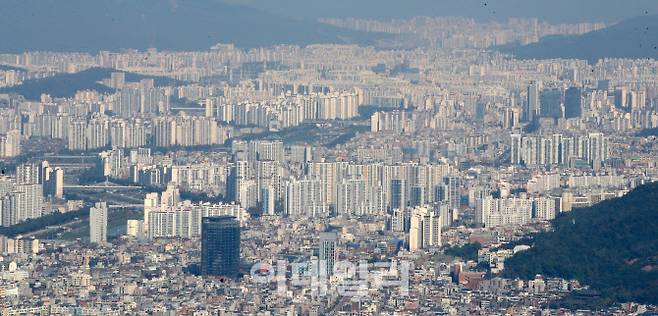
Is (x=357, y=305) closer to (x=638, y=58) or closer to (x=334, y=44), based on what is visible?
(x=638, y=58)

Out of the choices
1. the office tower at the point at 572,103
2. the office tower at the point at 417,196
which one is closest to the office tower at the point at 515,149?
the office tower at the point at 572,103

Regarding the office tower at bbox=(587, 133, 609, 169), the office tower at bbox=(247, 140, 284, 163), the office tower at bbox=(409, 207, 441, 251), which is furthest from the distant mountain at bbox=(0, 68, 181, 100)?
the office tower at bbox=(409, 207, 441, 251)

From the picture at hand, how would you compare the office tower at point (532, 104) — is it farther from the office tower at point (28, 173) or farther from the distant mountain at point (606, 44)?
the office tower at point (28, 173)

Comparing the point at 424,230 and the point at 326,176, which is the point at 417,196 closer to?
the point at 326,176

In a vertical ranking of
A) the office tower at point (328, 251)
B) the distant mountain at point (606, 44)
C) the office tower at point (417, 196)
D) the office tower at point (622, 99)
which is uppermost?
the distant mountain at point (606, 44)

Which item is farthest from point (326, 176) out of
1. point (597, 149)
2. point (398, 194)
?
point (597, 149)

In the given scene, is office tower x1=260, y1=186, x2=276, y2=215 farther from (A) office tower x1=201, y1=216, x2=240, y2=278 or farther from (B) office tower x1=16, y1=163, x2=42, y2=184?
(A) office tower x1=201, y1=216, x2=240, y2=278

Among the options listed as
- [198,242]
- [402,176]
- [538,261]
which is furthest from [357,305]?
[402,176]

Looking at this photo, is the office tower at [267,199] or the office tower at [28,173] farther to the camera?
the office tower at [28,173]
